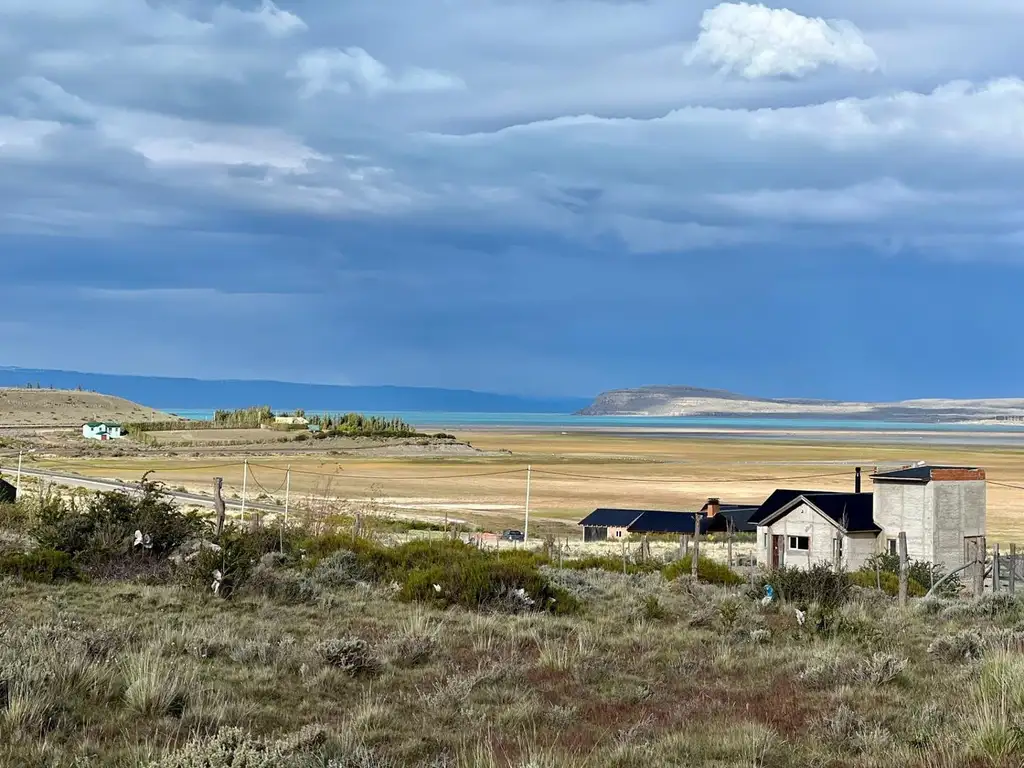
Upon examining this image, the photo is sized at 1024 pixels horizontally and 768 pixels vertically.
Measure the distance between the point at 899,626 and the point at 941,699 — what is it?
5.53 m

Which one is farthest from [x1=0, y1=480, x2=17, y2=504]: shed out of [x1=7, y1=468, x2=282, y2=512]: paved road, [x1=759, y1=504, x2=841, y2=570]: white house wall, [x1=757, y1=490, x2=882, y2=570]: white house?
[x1=759, y1=504, x2=841, y2=570]: white house wall

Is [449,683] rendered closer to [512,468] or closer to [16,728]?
[16,728]

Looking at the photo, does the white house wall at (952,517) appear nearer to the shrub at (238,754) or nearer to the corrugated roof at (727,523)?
the corrugated roof at (727,523)

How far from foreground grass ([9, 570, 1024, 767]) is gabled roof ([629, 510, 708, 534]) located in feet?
82.5

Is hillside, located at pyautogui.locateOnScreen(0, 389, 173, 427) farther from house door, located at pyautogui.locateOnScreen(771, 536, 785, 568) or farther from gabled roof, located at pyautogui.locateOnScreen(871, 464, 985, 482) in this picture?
gabled roof, located at pyautogui.locateOnScreen(871, 464, 985, 482)

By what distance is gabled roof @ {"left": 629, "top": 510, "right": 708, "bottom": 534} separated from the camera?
38812 millimetres

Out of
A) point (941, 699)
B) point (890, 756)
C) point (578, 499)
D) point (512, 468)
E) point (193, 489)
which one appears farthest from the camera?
point (512, 468)

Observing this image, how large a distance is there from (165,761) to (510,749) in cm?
226

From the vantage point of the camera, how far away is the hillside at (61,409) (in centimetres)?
14400

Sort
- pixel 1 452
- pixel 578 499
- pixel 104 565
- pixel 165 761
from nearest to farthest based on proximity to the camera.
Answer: pixel 165 761, pixel 104 565, pixel 578 499, pixel 1 452

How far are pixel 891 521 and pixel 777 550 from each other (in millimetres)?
3314

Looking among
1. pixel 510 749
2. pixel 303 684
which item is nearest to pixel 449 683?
pixel 303 684

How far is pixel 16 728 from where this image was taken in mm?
6527

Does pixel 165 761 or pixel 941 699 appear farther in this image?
pixel 941 699
